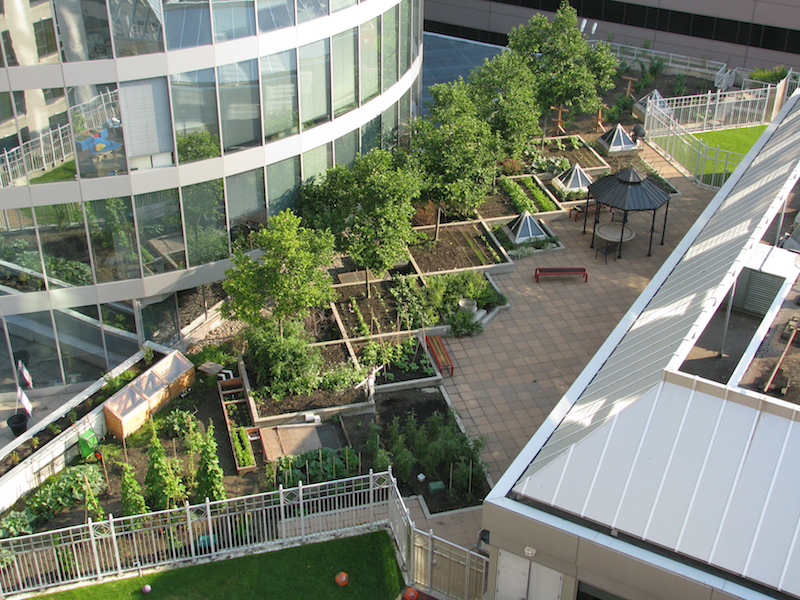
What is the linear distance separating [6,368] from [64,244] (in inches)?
169

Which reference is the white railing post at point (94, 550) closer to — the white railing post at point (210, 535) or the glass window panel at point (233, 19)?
the white railing post at point (210, 535)

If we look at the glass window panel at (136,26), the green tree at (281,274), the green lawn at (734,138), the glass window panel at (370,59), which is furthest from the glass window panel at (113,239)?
the green lawn at (734,138)

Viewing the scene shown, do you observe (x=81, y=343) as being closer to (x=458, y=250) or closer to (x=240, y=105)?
(x=240, y=105)

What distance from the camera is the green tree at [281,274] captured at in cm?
2525

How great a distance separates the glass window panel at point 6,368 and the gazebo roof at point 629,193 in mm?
20608

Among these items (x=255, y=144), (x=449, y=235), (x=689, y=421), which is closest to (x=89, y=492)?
(x=255, y=144)

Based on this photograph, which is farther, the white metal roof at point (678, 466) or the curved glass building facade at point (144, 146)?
the curved glass building facade at point (144, 146)

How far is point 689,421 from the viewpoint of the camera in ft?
52.6

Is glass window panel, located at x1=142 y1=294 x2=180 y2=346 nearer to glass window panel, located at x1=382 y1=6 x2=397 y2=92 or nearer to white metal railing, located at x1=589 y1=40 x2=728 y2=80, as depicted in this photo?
glass window panel, located at x1=382 y1=6 x2=397 y2=92

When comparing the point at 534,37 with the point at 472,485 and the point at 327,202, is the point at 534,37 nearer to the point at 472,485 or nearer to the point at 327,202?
the point at 327,202

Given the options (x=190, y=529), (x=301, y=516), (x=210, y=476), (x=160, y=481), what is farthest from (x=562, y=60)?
(x=190, y=529)

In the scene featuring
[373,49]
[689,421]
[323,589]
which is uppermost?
[373,49]

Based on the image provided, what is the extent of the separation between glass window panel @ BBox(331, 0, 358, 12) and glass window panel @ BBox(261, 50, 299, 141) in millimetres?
2163

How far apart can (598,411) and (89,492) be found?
12135 millimetres
